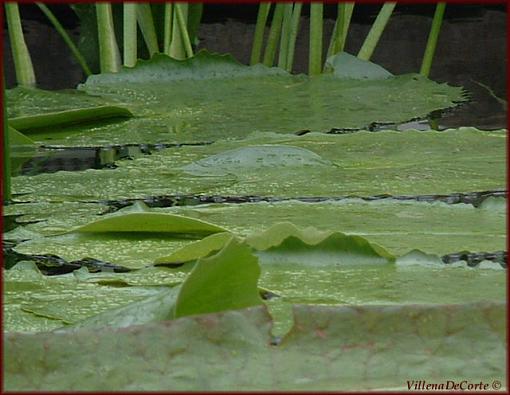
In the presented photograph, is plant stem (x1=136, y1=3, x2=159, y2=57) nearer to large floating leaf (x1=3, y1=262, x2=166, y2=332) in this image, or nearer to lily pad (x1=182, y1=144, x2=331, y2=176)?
lily pad (x1=182, y1=144, x2=331, y2=176)

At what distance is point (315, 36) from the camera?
7.00 feet

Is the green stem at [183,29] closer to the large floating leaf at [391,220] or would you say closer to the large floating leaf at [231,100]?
the large floating leaf at [231,100]

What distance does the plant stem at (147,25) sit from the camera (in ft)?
7.25

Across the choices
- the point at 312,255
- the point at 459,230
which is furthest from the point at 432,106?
the point at 312,255

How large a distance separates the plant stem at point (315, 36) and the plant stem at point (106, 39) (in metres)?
0.39

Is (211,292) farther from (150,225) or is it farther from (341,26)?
(341,26)

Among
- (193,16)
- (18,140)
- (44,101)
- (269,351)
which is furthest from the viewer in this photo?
(193,16)

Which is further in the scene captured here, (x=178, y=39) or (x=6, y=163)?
(x=178, y=39)

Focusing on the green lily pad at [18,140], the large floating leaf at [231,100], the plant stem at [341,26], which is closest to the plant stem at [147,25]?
the large floating leaf at [231,100]

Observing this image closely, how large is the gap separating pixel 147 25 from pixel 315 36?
1.21 feet

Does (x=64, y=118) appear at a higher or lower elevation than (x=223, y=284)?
lower

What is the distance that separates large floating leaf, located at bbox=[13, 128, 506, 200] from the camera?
1.12m

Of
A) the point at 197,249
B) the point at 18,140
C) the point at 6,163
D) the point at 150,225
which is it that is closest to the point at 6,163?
the point at 6,163

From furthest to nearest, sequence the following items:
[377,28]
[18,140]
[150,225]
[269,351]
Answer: [377,28] < [18,140] < [150,225] < [269,351]
